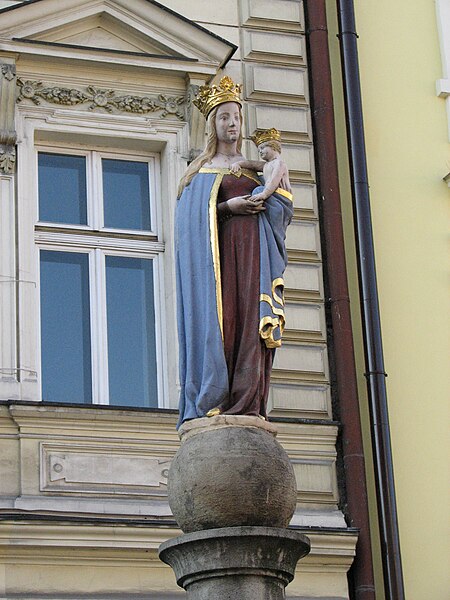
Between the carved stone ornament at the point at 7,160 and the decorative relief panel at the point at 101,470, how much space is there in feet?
6.30

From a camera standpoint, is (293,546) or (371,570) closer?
(293,546)

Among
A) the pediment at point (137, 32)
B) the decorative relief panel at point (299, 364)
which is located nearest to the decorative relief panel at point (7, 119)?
the pediment at point (137, 32)

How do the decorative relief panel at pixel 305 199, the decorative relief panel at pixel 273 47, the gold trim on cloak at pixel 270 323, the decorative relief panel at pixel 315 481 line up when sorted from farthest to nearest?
the decorative relief panel at pixel 273 47, the decorative relief panel at pixel 305 199, the decorative relief panel at pixel 315 481, the gold trim on cloak at pixel 270 323

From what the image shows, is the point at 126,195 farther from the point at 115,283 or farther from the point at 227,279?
the point at 227,279

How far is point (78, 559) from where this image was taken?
1027 cm

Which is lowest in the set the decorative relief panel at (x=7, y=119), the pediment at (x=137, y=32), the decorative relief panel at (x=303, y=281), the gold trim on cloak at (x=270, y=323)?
the gold trim on cloak at (x=270, y=323)

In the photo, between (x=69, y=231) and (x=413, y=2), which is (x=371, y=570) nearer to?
(x=69, y=231)

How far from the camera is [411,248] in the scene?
40.1ft

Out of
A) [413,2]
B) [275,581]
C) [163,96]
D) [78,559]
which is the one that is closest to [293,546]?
[275,581]

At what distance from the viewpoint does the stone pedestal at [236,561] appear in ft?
22.8

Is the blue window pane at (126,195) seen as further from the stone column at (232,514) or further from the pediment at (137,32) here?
the stone column at (232,514)

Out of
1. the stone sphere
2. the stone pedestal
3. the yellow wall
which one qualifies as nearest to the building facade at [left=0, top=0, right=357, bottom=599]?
the yellow wall

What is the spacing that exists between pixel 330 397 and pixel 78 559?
85.2 inches

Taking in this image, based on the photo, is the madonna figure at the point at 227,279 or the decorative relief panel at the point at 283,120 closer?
the madonna figure at the point at 227,279
